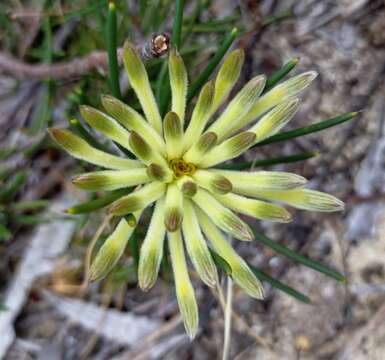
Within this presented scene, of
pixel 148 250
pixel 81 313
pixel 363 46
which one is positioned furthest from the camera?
pixel 81 313

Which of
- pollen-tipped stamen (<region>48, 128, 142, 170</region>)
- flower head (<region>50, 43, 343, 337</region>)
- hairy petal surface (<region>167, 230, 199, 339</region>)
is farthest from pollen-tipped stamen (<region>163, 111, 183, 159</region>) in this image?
hairy petal surface (<region>167, 230, 199, 339</region>)

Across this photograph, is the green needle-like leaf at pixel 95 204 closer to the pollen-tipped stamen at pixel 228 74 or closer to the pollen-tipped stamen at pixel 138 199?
the pollen-tipped stamen at pixel 138 199

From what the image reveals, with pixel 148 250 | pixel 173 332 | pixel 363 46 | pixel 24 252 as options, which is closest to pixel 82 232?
pixel 24 252

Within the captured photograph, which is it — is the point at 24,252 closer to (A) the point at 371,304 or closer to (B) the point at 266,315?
(B) the point at 266,315

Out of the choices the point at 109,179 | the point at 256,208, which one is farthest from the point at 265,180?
the point at 109,179

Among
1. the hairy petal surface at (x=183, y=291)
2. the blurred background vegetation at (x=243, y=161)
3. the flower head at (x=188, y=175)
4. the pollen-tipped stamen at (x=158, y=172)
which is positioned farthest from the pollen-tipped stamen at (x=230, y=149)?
the blurred background vegetation at (x=243, y=161)

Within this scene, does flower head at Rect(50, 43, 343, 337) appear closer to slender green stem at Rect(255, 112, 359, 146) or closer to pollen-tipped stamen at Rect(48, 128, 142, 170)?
pollen-tipped stamen at Rect(48, 128, 142, 170)

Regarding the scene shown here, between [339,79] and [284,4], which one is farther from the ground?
[284,4]

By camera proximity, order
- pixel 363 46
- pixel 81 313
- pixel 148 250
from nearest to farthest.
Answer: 1. pixel 148 250
2. pixel 363 46
3. pixel 81 313
